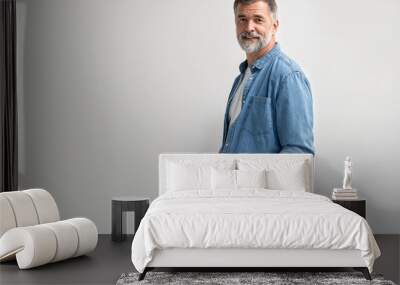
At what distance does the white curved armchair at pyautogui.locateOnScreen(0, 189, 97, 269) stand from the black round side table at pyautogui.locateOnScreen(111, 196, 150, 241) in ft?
2.72

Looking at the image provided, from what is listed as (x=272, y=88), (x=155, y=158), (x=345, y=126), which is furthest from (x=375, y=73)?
(x=155, y=158)

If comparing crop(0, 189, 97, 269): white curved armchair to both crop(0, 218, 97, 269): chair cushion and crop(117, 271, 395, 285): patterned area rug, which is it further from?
crop(117, 271, 395, 285): patterned area rug

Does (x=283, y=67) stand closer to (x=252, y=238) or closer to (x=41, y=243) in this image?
(x=252, y=238)

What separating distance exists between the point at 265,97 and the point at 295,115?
0.35m

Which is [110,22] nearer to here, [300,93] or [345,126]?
[300,93]

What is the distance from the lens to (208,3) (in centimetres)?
730

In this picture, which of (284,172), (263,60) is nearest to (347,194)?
(284,172)

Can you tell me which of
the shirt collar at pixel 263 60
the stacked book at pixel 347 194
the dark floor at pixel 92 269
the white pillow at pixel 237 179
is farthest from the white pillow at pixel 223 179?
the shirt collar at pixel 263 60

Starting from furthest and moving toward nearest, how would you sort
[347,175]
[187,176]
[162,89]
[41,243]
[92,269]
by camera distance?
[162,89], [347,175], [187,176], [92,269], [41,243]

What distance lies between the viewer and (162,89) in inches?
290

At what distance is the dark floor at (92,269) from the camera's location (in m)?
4.98

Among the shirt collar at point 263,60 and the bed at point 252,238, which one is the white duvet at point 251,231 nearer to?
the bed at point 252,238

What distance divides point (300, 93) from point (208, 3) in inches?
52.9

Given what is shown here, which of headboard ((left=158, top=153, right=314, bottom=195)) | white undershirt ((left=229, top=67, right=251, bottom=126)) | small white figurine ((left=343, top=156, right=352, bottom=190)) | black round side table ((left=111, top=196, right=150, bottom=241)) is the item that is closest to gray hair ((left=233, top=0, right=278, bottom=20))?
white undershirt ((left=229, top=67, right=251, bottom=126))
